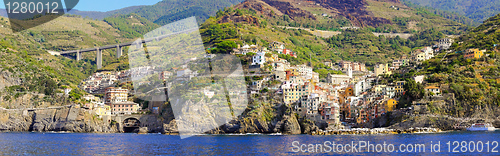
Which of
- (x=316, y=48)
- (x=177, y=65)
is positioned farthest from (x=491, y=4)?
(x=177, y=65)

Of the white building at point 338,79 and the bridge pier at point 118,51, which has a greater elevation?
the bridge pier at point 118,51

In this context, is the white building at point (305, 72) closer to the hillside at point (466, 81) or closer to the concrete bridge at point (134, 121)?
the hillside at point (466, 81)

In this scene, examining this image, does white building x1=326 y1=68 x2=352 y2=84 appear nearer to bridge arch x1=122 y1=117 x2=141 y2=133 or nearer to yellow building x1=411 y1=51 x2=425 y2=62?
yellow building x1=411 y1=51 x2=425 y2=62

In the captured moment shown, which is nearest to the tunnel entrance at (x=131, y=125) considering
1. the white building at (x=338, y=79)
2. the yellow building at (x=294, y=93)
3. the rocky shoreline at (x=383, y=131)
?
the yellow building at (x=294, y=93)

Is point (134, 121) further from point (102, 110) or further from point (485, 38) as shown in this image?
point (485, 38)

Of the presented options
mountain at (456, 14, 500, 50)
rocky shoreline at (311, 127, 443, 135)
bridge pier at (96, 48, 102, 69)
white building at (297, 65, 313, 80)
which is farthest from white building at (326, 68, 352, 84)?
bridge pier at (96, 48, 102, 69)

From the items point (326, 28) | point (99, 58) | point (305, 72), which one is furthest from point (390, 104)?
point (326, 28)
